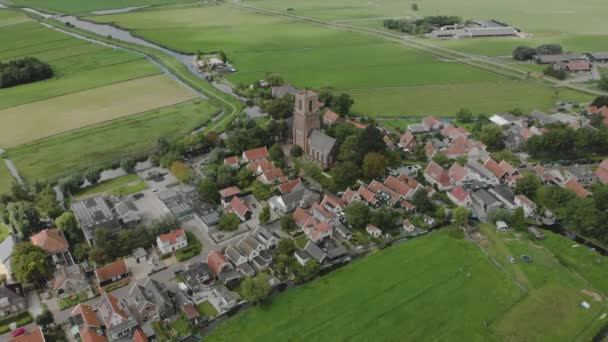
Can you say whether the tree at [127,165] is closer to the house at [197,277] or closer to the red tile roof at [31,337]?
the house at [197,277]

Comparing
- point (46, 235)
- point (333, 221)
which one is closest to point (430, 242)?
point (333, 221)

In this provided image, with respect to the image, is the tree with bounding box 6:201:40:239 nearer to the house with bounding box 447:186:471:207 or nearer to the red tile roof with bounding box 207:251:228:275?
the red tile roof with bounding box 207:251:228:275

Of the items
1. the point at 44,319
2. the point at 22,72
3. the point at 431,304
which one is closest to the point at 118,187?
the point at 44,319

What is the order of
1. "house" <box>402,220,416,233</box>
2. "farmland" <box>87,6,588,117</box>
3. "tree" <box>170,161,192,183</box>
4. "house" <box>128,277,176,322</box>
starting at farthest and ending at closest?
"farmland" <box>87,6,588,117</box> < "tree" <box>170,161,192,183</box> < "house" <box>402,220,416,233</box> < "house" <box>128,277,176,322</box>

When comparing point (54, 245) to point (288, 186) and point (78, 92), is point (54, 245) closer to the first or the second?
point (288, 186)

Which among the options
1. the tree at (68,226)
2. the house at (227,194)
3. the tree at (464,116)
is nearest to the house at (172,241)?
the house at (227,194)

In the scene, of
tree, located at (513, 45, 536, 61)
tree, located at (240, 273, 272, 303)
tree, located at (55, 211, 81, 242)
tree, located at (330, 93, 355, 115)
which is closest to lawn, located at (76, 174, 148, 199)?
tree, located at (55, 211, 81, 242)
